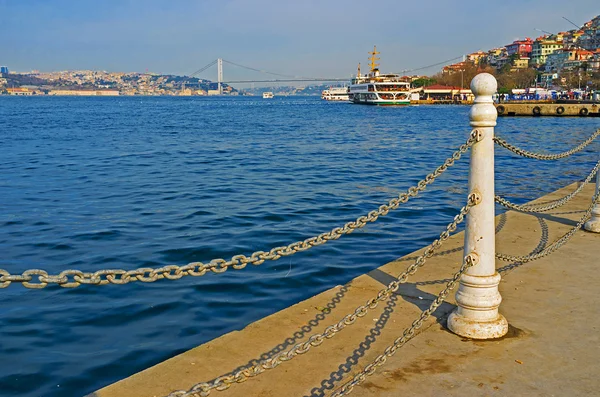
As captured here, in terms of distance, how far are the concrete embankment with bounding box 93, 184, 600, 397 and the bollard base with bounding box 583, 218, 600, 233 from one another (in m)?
1.33

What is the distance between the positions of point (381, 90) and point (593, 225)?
366 ft

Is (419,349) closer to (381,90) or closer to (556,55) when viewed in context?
(381,90)

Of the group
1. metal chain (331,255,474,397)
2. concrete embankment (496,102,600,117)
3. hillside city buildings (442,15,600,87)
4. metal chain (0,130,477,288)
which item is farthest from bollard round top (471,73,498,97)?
hillside city buildings (442,15,600,87)

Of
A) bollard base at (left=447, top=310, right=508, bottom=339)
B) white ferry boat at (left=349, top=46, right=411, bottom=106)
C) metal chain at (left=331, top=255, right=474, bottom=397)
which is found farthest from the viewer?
white ferry boat at (left=349, top=46, right=411, bottom=106)

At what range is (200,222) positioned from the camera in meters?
10.7

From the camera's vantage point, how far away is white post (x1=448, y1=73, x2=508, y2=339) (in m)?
3.59

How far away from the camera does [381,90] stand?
115 metres

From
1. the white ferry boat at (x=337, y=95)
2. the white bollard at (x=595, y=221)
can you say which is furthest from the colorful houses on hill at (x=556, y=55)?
the white bollard at (x=595, y=221)

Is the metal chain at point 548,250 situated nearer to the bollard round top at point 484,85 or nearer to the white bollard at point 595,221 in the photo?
the white bollard at point 595,221

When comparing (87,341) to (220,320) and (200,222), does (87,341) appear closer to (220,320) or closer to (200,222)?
(220,320)

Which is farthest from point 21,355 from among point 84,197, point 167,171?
point 167,171

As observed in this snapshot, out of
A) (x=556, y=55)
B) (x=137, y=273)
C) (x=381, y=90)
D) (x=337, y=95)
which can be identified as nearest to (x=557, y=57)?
(x=556, y=55)

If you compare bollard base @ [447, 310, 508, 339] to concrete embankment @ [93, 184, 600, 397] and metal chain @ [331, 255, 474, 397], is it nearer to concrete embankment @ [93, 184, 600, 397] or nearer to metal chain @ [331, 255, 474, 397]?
concrete embankment @ [93, 184, 600, 397]

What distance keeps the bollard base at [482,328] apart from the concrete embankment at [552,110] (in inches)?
2601
